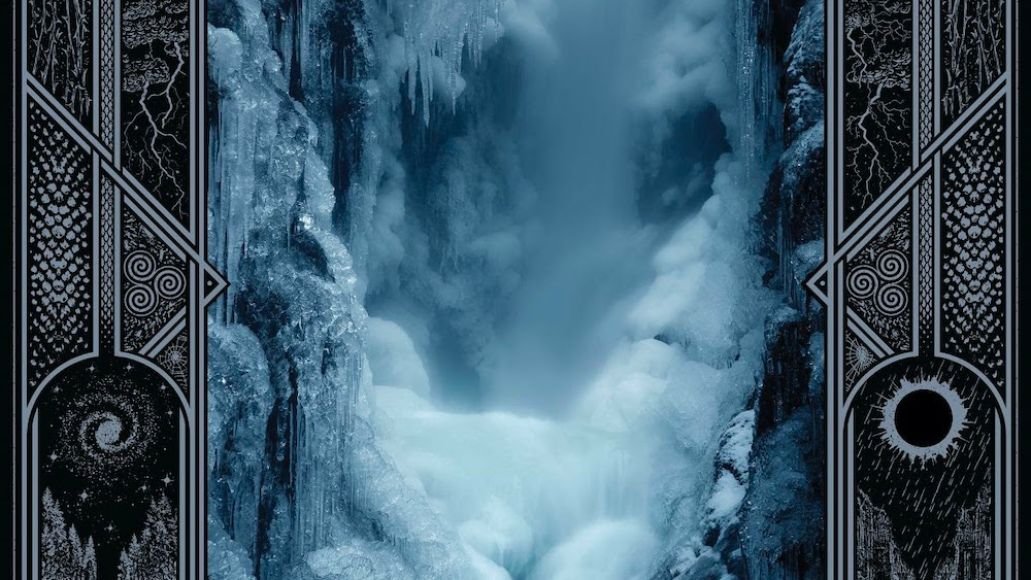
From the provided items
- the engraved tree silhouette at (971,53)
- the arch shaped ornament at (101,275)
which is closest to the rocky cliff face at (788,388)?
the engraved tree silhouette at (971,53)

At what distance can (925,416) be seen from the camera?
2994 mm

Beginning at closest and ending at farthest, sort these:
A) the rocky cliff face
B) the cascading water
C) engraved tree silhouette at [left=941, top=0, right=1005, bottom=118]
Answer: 1. engraved tree silhouette at [left=941, top=0, right=1005, bottom=118]
2. the rocky cliff face
3. the cascading water

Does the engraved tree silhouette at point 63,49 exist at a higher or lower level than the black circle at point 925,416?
higher

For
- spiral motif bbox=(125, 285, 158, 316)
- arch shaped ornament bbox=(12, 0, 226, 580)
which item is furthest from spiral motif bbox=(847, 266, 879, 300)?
spiral motif bbox=(125, 285, 158, 316)

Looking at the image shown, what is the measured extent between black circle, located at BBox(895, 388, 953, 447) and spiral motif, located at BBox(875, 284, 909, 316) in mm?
277

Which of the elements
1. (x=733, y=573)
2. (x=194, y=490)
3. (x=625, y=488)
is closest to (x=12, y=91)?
(x=194, y=490)

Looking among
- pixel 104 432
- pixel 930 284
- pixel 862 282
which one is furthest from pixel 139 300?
pixel 930 284

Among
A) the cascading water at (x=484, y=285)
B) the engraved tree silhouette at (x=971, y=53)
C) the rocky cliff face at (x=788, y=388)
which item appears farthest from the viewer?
the cascading water at (x=484, y=285)

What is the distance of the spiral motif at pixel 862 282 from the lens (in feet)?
9.87

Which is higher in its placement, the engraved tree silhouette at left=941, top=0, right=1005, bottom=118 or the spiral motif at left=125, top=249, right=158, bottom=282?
the engraved tree silhouette at left=941, top=0, right=1005, bottom=118

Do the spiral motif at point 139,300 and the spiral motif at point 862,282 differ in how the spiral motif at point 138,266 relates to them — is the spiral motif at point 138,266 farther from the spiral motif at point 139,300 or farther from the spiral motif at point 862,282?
the spiral motif at point 862,282

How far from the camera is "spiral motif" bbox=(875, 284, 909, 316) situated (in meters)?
2.99

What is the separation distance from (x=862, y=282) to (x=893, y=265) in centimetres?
11

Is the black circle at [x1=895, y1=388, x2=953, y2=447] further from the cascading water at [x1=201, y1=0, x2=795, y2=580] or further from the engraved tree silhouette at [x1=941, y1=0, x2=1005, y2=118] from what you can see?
the engraved tree silhouette at [x1=941, y1=0, x2=1005, y2=118]
